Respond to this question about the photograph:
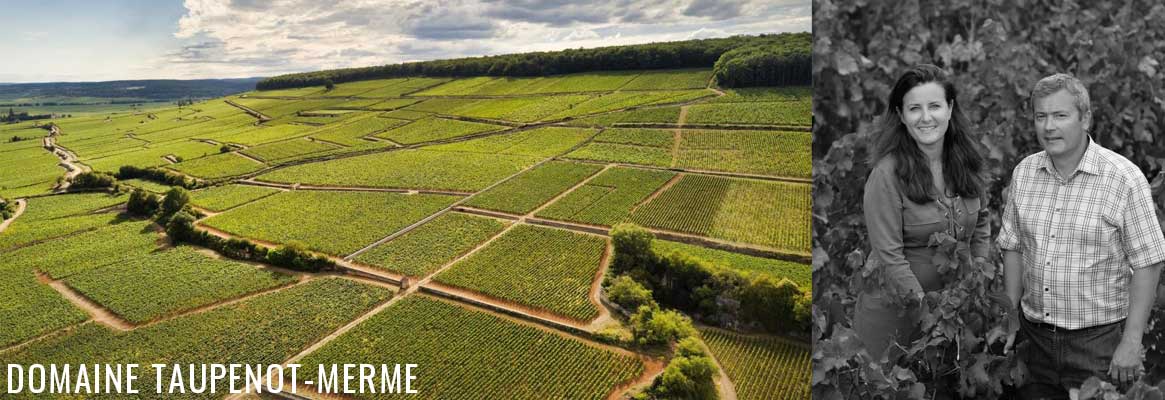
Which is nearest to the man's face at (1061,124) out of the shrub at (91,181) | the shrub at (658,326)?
the shrub at (658,326)

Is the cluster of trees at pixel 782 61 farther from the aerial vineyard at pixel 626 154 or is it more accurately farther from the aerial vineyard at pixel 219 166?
the aerial vineyard at pixel 219 166

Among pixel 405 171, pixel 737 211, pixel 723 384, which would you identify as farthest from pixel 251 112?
pixel 723 384

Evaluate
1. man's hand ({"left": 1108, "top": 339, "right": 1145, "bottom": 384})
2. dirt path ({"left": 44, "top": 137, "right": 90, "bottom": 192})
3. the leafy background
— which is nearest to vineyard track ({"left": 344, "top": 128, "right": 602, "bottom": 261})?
dirt path ({"left": 44, "top": 137, "right": 90, "bottom": 192})

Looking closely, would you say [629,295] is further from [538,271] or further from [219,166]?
[219,166]

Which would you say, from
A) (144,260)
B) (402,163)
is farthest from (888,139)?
(144,260)

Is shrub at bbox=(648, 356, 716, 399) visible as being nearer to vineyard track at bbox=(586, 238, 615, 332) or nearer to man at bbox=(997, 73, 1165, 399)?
vineyard track at bbox=(586, 238, 615, 332)

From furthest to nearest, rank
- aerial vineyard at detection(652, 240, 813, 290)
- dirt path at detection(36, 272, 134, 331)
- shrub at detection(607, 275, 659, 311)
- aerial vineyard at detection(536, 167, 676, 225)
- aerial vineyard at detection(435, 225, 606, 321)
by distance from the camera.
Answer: aerial vineyard at detection(536, 167, 676, 225), aerial vineyard at detection(435, 225, 606, 321), shrub at detection(607, 275, 659, 311), aerial vineyard at detection(652, 240, 813, 290), dirt path at detection(36, 272, 134, 331)

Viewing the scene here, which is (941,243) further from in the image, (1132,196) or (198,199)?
(198,199)

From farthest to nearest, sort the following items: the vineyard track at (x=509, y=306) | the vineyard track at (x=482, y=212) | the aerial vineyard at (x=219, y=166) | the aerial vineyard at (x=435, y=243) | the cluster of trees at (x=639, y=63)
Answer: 1. the vineyard track at (x=509, y=306)
2. the aerial vineyard at (x=435, y=243)
3. the vineyard track at (x=482, y=212)
4. the aerial vineyard at (x=219, y=166)
5. the cluster of trees at (x=639, y=63)
